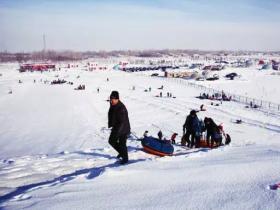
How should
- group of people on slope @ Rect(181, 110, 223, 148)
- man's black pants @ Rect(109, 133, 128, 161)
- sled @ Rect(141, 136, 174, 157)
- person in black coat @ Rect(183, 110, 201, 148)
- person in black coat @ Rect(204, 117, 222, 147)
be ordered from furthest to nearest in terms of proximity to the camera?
person in black coat @ Rect(204, 117, 222, 147) → group of people on slope @ Rect(181, 110, 223, 148) → person in black coat @ Rect(183, 110, 201, 148) → sled @ Rect(141, 136, 174, 157) → man's black pants @ Rect(109, 133, 128, 161)

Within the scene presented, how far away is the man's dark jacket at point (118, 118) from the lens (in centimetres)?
584

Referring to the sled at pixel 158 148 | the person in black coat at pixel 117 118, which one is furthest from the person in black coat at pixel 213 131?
the person in black coat at pixel 117 118

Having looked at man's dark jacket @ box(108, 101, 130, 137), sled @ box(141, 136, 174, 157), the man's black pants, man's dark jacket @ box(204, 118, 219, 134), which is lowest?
sled @ box(141, 136, 174, 157)

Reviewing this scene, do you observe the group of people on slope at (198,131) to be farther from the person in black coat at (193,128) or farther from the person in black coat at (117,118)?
the person in black coat at (117,118)

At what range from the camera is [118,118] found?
19.2 ft

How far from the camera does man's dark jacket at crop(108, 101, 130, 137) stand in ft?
19.2

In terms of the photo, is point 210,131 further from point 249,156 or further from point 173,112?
point 173,112

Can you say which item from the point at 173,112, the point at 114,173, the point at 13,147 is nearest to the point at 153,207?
the point at 114,173

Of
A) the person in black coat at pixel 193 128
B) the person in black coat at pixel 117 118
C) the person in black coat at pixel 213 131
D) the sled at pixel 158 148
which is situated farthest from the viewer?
the person in black coat at pixel 213 131

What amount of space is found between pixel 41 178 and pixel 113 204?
2.83m

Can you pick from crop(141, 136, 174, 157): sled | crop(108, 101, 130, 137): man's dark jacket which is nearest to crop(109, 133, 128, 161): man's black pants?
crop(108, 101, 130, 137): man's dark jacket

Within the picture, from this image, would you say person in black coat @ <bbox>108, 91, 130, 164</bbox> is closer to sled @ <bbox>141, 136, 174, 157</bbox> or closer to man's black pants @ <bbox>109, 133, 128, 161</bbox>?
man's black pants @ <bbox>109, 133, 128, 161</bbox>

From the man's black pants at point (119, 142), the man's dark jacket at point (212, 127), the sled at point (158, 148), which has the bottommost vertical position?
the sled at point (158, 148)

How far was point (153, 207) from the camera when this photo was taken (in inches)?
139
